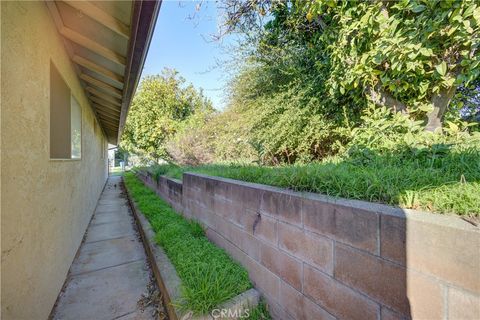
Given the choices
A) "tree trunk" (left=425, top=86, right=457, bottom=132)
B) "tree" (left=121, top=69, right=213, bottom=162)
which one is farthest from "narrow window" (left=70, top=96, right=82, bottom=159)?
"tree" (left=121, top=69, right=213, bottom=162)

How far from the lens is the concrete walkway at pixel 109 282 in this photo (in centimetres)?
233

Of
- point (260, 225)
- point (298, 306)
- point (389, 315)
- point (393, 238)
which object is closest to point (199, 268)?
point (260, 225)

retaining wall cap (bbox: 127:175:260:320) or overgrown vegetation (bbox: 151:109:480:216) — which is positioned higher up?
overgrown vegetation (bbox: 151:109:480:216)

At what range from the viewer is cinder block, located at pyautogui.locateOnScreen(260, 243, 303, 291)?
5.72 feet

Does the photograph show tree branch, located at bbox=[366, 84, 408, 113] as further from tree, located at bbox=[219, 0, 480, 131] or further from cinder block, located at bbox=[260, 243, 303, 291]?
cinder block, located at bbox=[260, 243, 303, 291]

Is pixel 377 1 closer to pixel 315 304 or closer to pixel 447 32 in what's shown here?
pixel 447 32

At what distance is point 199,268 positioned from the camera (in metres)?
2.43

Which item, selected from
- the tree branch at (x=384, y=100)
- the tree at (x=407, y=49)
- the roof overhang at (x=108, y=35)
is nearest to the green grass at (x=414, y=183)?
the tree at (x=407, y=49)

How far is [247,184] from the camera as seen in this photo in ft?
8.08

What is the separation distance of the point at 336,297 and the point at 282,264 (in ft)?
1.71

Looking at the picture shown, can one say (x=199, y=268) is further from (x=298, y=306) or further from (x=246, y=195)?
(x=298, y=306)

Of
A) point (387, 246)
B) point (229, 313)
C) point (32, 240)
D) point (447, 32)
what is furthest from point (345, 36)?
point (32, 240)

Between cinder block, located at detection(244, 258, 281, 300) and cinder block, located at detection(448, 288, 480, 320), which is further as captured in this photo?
cinder block, located at detection(244, 258, 281, 300)

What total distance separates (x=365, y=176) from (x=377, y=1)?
2931mm
